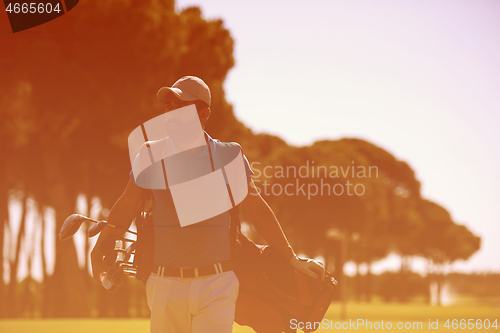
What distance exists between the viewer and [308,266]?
13.1 ft

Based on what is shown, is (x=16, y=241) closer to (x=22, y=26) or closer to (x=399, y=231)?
(x=22, y=26)

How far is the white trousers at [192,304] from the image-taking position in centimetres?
355

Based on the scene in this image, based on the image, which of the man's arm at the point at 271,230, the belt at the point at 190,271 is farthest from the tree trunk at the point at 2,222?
the belt at the point at 190,271

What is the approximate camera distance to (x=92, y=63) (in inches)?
→ 832

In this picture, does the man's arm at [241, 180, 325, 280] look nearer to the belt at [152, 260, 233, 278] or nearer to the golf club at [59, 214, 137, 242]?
the belt at [152, 260, 233, 278]

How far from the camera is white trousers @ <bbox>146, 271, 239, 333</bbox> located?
3.55m

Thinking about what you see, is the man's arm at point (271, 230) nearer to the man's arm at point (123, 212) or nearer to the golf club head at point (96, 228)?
the man's arm at point (123, 212)

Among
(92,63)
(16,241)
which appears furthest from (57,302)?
(16,241)

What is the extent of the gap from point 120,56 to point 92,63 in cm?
84

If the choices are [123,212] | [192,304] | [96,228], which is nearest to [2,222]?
[123,212]

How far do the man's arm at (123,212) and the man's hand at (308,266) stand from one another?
912 millimetres

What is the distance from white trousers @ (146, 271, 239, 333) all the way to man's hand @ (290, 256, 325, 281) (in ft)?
1.54

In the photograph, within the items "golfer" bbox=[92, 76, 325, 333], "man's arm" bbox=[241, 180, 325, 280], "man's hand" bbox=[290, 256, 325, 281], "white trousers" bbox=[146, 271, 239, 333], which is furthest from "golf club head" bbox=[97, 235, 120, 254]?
"man's hand" bbox=[290, 256, 325, 281]

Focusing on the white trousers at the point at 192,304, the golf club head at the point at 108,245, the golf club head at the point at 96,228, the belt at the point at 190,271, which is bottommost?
the white trousers at the point at 192,304
